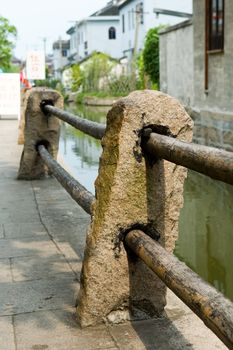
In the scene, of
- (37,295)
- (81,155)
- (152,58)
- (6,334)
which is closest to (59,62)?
(152,58)

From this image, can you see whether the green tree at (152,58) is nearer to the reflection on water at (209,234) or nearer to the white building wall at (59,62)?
the reflection on water at (209,234)

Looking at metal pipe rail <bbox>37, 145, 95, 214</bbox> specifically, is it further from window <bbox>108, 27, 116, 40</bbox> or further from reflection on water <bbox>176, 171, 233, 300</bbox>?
window <bbox>108, 27, 116, 40</bbox>

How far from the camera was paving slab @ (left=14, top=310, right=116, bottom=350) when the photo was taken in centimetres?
244

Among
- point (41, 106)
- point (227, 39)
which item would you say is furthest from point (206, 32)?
point (41, 106)

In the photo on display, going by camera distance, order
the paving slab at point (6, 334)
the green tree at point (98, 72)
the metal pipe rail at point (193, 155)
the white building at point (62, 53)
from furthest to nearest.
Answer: the white building at point (62, 53)
the green tree at point (98, 72)
the paving slab at point (6, 334)
the metal pipe rail at point (193, 155)

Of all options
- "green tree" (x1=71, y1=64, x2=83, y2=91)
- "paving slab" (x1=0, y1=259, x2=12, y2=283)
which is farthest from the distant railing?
"green tree" (x1=71, y1=64, x2=83, y2=91)

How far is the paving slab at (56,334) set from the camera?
2443 millimetres

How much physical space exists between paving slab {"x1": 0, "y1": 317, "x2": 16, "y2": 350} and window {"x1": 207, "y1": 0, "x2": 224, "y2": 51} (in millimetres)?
10670

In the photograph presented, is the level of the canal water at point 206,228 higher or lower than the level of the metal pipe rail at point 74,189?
lower

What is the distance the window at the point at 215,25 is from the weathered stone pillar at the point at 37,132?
7079mm

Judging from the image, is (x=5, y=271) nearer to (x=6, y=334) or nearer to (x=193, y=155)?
(x=6, y=334)

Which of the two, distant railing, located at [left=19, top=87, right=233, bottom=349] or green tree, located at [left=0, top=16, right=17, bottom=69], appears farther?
green tree, located at [left=0, top=16, right=17, bottom=69]

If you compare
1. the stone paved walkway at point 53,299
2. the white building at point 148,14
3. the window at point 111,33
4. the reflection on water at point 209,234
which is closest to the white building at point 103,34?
the window at point 111,33

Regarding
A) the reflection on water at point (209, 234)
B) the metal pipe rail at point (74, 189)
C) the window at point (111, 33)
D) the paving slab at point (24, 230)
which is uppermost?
the window at point (111, 33)
